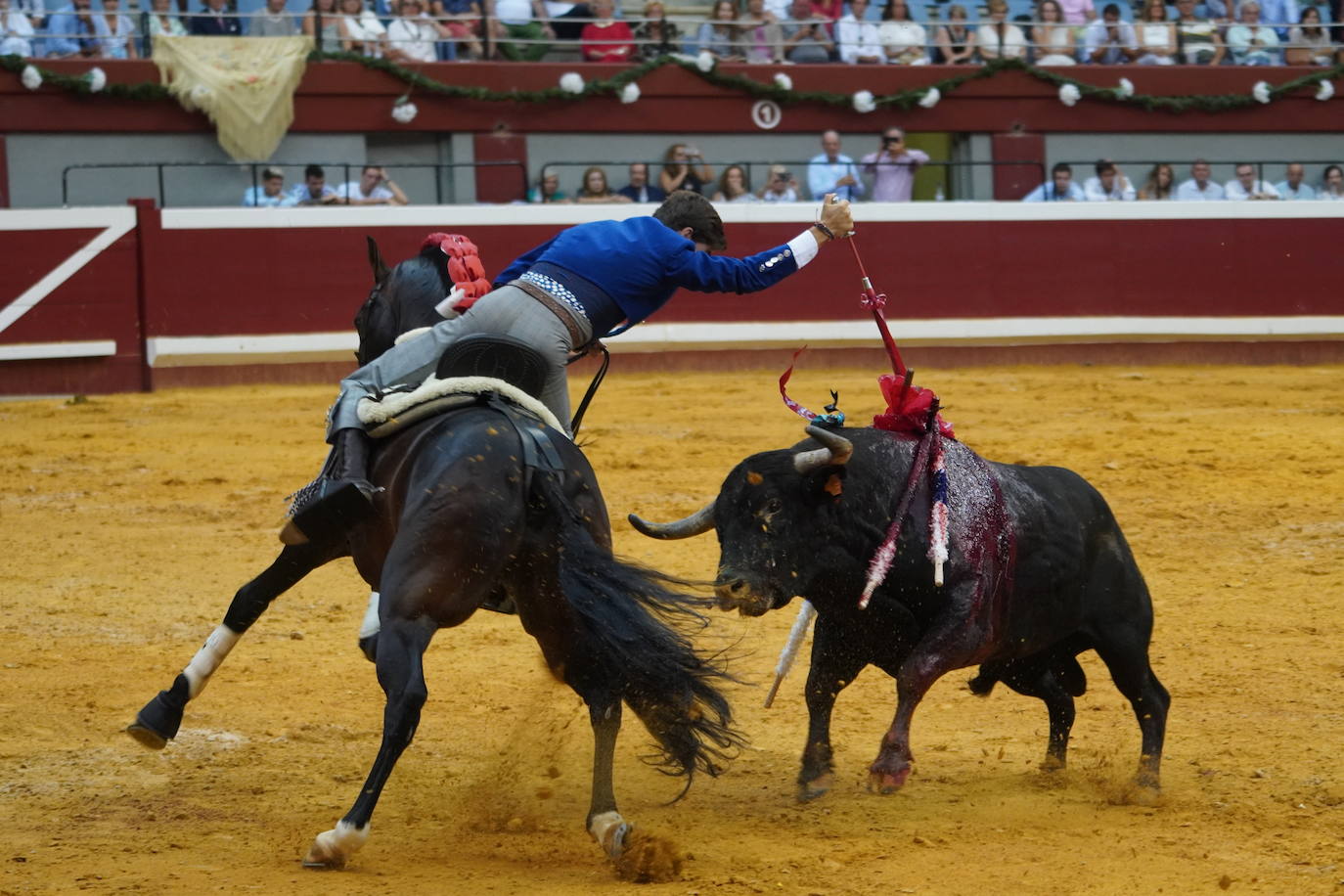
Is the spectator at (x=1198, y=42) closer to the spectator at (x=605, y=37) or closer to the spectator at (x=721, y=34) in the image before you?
the spectator at (x=721, y=34)

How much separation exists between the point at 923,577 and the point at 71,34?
39.4 ft

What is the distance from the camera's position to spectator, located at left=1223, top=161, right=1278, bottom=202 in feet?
52.3

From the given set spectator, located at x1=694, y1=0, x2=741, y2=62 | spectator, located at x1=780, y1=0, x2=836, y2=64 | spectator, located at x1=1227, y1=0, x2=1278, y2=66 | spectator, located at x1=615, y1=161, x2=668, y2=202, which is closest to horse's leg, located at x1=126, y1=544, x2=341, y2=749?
spectator, located at x1=615, y1=161, x2=668, y2=202

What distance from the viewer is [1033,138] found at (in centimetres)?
1695

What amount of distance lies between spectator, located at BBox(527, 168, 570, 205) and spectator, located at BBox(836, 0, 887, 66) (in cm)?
341

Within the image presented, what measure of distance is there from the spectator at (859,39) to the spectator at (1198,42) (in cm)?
333

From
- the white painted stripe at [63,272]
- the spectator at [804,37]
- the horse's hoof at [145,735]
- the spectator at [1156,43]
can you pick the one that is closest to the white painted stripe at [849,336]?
the white painted stripe at [63,272]

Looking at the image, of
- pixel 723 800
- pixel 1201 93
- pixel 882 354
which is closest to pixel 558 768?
pixel 723 800

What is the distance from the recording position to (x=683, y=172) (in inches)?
573

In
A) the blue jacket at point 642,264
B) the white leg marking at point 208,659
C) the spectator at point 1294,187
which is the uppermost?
the blue jacket at point 642,264

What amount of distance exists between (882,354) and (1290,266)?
4048 millimetres

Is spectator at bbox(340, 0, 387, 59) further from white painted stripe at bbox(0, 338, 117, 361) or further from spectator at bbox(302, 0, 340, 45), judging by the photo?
white painted stripe at bbox(0, 338, 117, 361)

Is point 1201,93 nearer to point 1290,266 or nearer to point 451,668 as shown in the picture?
point 1290,266

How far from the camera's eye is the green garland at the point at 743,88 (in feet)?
46.7
